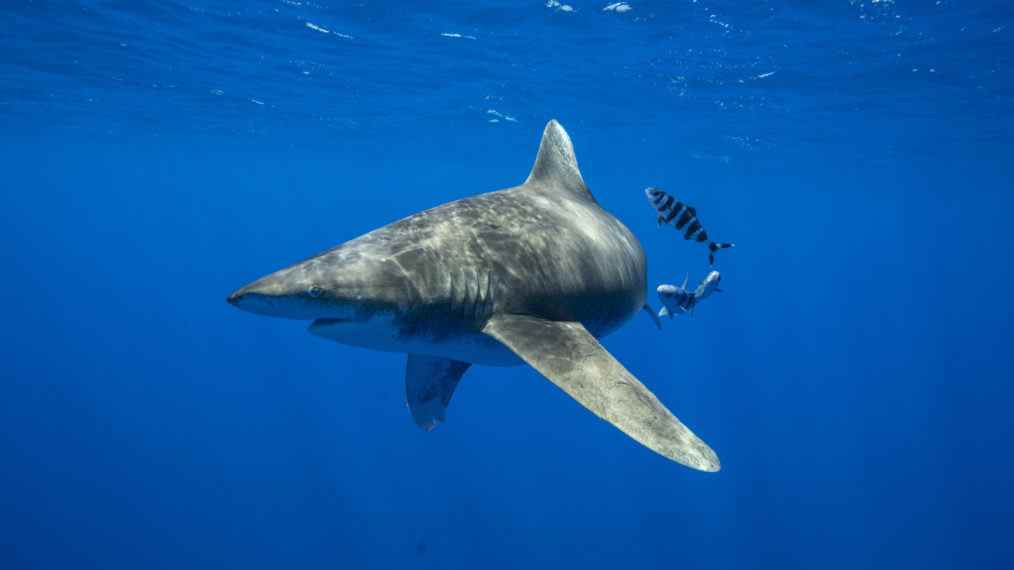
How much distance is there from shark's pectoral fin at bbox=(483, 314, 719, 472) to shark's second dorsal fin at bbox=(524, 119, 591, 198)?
2.77 meters

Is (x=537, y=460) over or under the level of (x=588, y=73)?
under

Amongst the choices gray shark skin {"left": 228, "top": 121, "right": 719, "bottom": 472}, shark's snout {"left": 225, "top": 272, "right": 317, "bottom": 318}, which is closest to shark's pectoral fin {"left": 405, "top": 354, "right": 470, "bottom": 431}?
gray shark skin {"left": 228, "top": 121, "right": 719, "bottom": 472}

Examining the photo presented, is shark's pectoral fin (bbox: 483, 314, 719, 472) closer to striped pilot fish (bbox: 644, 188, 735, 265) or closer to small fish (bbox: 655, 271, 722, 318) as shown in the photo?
striped pilot fish (bbox: 644, 188, 735, 265)

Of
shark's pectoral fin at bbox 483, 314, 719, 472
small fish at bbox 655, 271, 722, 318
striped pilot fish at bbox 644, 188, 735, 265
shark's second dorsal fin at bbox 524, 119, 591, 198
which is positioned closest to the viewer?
shark's pectoral fin at bbox 483, 314, 719, 472

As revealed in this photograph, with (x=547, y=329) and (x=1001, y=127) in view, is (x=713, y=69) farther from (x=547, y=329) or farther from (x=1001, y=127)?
(x=547, y=329)

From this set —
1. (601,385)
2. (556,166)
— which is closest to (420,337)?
(601,385)

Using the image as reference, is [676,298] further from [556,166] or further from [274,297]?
[274,297]

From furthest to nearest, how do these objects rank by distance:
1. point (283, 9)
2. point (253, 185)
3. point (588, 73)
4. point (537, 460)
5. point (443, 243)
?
point (253, 185), point (537, 460), point (588, 73), point (283, 9), point (443, 243)

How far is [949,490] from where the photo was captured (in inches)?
1282

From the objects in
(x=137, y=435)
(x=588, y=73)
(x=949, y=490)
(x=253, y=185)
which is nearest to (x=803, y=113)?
(x=588, y=73)

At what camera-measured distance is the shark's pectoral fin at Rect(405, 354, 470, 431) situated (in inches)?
229

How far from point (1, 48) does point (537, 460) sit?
25839 millimetres

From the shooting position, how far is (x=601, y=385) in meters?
3.23

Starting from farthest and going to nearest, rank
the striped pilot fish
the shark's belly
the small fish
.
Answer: the small fish, the striped pilot fish, the shark's belly
